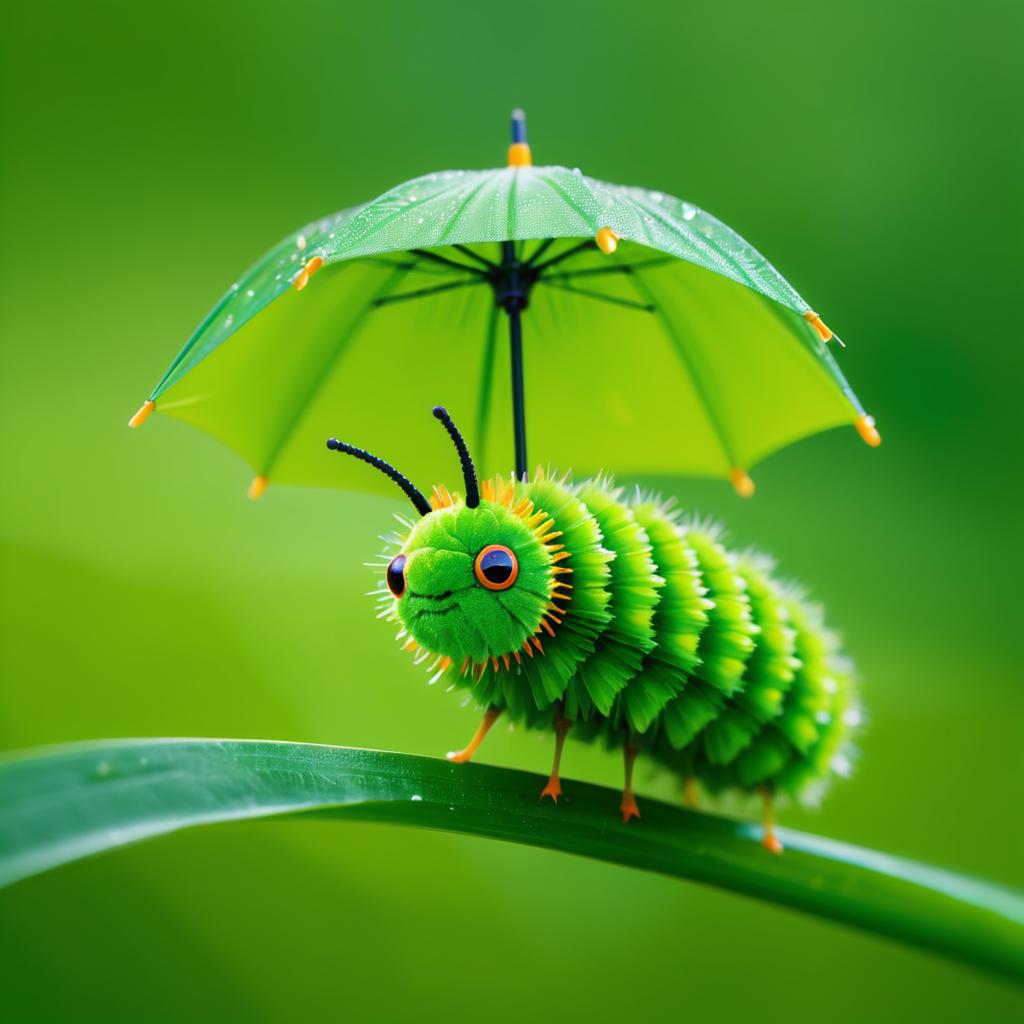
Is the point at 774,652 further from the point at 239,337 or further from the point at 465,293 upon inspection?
the point at 239,337

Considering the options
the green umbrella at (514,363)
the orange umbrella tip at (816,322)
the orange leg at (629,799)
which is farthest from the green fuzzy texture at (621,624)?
the orange umbrella tip at (816,322)

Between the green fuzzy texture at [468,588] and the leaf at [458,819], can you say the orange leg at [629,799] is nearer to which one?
the leaf at [458,819]

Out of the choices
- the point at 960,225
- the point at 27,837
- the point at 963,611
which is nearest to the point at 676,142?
the point at 960,225

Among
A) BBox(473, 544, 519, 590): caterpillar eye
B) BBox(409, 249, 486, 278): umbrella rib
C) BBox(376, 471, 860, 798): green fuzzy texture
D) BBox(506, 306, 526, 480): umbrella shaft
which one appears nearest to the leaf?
BBox(376, 471, 860, 798): green fuzzy texture

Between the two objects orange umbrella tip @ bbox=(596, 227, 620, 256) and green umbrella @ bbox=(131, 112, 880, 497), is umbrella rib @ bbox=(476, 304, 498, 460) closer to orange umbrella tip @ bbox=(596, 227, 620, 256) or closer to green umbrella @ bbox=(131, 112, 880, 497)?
green umbrella @ bbox=(131, 112, 880, 497)

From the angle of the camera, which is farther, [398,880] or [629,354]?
[398,880]

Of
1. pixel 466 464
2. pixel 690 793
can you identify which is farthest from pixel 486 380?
pixel 690 793

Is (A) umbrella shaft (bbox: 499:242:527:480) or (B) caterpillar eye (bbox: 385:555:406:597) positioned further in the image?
(A) umbrella shaft (bbox: 499:242:527:480)
